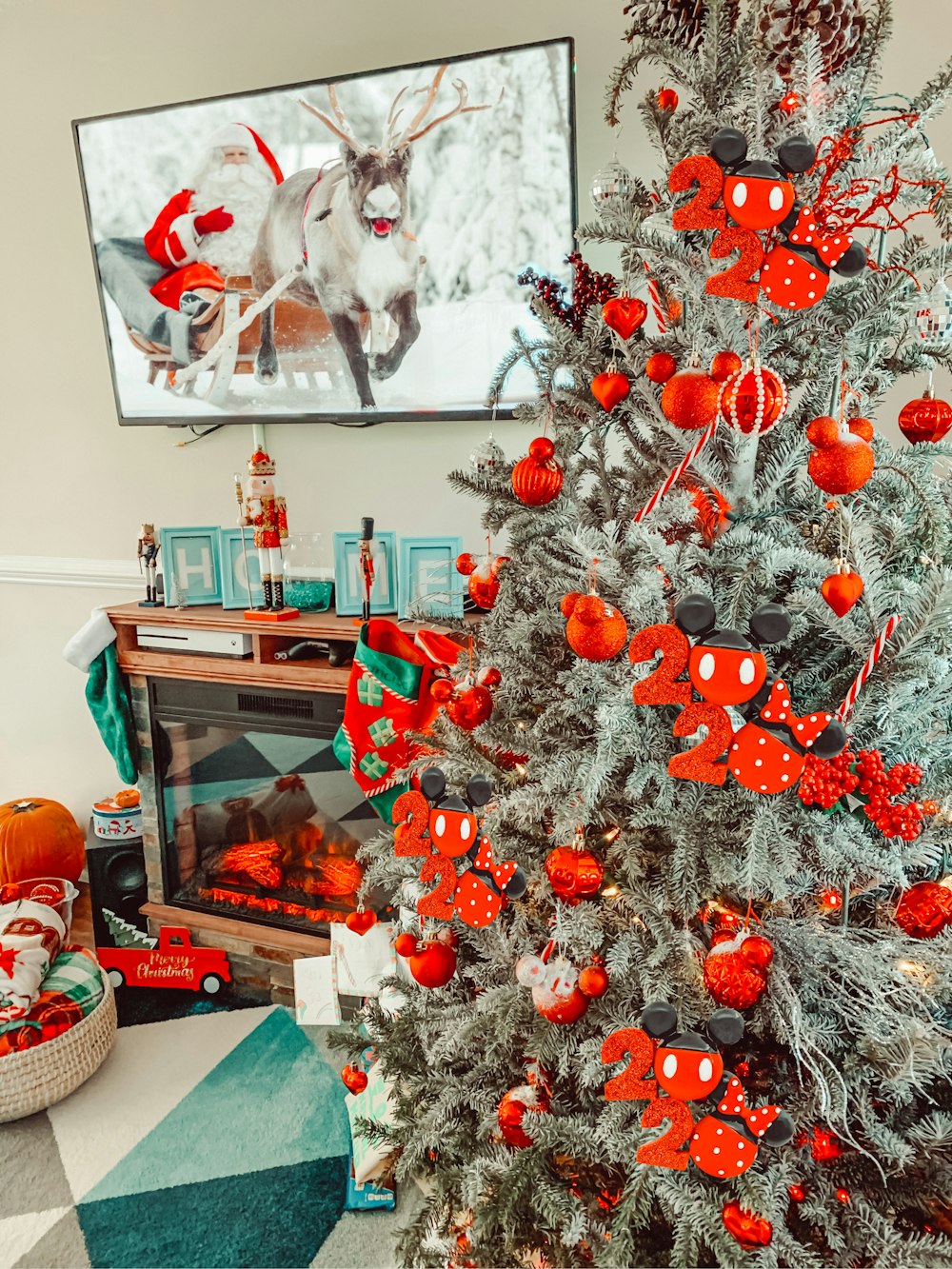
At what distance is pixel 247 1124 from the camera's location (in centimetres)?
185

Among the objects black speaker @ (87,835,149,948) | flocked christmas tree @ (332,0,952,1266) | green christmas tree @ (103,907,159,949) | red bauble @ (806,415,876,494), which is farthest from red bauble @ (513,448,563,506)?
green christmas tree @ (103,907,159,949)

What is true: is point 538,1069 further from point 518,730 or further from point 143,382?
point 143,382

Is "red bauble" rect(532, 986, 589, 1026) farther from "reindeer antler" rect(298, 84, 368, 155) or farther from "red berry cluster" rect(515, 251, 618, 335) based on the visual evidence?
"reindeer antler" rect(298, 84, 368, 155)

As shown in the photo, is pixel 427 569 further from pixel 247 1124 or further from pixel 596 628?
pixel 247 1124

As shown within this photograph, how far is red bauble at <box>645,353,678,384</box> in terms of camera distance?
107 cm

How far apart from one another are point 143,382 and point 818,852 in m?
2.17

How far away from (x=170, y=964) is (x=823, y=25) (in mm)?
2440

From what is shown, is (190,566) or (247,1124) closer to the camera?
(247,1124)

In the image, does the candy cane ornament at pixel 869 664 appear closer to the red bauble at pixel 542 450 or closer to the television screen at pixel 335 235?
the red bauble at pixel 542 450

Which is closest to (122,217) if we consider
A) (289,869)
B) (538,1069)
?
(289,869)

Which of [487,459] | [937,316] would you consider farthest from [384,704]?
[937,316]

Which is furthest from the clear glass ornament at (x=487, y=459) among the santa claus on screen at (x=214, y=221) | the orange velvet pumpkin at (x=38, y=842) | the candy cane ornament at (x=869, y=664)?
the orange velvet pumpkin at (x=38, y=842)

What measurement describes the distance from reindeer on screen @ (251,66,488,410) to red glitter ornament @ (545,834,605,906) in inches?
56.1

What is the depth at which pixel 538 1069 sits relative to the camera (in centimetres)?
115
